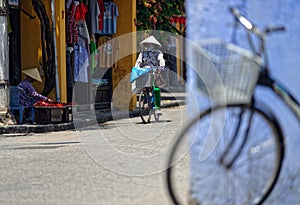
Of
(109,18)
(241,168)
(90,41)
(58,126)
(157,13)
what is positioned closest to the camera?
(241,168)

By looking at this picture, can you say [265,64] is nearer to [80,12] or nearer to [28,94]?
[28,94]

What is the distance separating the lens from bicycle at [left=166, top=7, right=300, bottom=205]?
4.35 m

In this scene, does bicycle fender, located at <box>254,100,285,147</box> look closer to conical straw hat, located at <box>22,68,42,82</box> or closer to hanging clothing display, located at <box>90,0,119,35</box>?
conical straw hat, located at <box>22,68,42,82</box>

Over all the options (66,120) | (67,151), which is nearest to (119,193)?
(67,151)

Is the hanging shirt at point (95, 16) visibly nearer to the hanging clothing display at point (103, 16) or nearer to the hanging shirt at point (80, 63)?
the hanging clothing display at point (103, 16)

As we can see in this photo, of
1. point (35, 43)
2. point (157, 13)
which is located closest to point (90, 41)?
point (35, 43)

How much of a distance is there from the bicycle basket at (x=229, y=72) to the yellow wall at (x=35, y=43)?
984 centimetres

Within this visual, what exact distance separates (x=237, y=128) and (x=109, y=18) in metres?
12.5

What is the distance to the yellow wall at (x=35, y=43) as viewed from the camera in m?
14.0

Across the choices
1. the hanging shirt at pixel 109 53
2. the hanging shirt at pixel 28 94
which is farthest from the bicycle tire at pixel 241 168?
the hanging shirt at pixel 109 53

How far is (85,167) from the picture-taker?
7.70 m

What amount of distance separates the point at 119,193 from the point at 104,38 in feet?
37.8

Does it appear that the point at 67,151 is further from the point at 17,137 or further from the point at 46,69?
the point at 46,69

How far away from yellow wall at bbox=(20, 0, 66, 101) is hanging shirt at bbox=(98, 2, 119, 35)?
254cm
